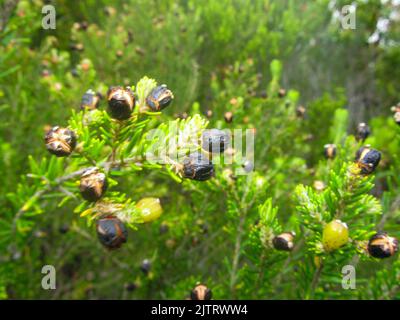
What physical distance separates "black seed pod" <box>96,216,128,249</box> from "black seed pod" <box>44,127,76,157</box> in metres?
0.27

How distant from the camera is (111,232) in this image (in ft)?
3.92

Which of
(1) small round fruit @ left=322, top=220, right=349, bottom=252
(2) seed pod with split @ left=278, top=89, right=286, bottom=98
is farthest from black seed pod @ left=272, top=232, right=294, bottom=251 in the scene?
(2) seed pod with split @ left=278, top=89, right=286, bottom=98

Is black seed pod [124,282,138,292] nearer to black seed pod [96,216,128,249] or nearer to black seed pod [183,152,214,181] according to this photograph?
black seed pod [96,216,128,249]

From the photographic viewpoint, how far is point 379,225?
193cm

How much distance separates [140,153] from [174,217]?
51.8 inches

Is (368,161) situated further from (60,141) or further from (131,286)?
(131,286)

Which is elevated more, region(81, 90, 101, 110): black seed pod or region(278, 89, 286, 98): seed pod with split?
region(278, 89, 286, 98): seed pod with split

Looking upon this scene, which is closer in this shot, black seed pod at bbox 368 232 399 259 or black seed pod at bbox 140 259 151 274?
black seed pod at bbox 368 232 399 259

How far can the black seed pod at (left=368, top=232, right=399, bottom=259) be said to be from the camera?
1.20m

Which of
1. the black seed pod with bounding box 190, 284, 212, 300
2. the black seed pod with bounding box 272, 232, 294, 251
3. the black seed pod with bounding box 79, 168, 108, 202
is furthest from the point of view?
the black seed pod with bounding box 190, 284, 212, 300

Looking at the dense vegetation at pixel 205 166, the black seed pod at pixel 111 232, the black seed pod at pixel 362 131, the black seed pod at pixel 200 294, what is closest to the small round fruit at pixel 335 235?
the dense vegetation at pixel 205 166

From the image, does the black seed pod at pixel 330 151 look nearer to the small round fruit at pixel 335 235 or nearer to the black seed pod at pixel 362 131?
the black seed pod at pixel 362 131
